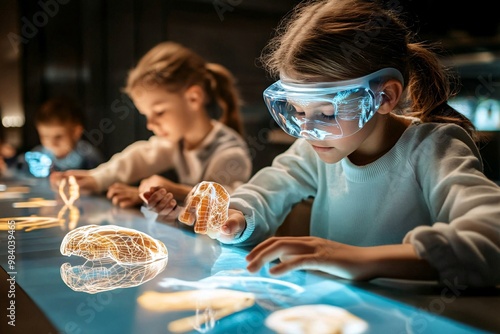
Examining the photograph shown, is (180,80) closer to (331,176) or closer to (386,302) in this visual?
(331,176)

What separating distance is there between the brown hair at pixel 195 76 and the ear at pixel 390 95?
3.24 feet

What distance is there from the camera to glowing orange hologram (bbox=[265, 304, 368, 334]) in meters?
0.64

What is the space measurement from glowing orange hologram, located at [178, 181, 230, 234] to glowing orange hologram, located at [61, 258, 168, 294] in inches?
3.7

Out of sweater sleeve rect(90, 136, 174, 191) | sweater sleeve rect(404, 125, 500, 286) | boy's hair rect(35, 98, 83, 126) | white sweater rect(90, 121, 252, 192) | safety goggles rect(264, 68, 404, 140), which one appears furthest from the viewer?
Answer: boy's hair rect(35, 98, 83, 126)

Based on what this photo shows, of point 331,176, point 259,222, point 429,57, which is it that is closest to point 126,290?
point 259,222

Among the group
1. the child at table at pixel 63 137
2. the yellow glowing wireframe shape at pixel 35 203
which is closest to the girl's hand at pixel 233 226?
the yellow glowing wireframe shape at pixel 35 203

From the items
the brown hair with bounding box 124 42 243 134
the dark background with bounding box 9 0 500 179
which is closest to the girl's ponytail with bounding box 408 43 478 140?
the dark background with bounding box 9 0 500 179

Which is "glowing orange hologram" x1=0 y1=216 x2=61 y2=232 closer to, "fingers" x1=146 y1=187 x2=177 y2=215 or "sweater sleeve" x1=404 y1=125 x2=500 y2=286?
"fingers" x1=146 y1=187 x2=177 y2=215

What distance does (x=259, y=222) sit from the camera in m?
1.09

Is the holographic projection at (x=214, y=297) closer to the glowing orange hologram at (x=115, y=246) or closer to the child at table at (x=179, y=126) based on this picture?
the glowing orange hologram at (x=115, y=246)

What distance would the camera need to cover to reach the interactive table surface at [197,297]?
0.66m

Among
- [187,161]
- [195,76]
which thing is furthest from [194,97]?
[187,161]

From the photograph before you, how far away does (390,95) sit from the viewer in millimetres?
928

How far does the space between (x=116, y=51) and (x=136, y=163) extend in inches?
16.6
